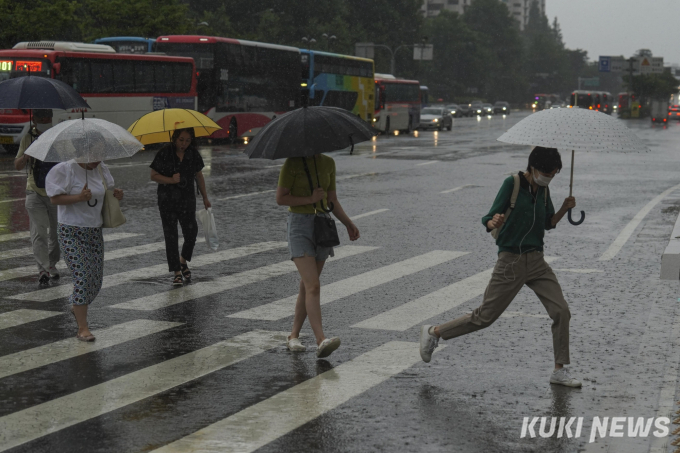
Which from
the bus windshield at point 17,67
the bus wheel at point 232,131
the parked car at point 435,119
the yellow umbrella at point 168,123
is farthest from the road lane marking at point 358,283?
the parked car at point 435,119

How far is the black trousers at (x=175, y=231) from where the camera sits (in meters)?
9.74

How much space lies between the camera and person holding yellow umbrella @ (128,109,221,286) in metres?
9.66

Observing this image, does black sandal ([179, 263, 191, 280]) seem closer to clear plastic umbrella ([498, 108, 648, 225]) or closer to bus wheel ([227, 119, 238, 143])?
clear plastic umbrella ([498, 108, 648, 225])

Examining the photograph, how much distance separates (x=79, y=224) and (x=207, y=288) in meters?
2.39

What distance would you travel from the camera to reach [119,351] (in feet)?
23.4

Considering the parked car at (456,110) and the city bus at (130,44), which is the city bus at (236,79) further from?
the parked car at (456,110)

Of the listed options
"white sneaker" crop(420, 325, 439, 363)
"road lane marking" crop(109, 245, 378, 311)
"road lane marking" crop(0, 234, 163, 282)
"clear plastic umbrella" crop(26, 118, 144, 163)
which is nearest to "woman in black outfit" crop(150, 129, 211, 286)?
"road lane marking" crop(109, 245, 378, 311)

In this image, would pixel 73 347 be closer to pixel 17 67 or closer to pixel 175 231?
pixel 175 231

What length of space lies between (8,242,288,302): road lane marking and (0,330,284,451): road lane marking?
2487 millimetres

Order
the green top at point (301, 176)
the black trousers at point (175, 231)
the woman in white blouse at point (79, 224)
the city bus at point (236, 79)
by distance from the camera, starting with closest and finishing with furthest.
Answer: the green top at point (301, 176) < the woman in white blouse at point (79, 224) < the black trousers at point (175, 231) < the city bus at point (236, 79)

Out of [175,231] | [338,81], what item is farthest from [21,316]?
[338,81]

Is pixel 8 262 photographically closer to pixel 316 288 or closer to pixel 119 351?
pixel 119 351

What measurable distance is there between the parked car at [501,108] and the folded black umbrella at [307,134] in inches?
4077

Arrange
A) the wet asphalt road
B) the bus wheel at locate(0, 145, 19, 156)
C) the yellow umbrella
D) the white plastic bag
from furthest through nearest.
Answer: the bus wheel at locate(0, 145, 19, 156)
the white plastic bag
the yellow umbrella
the wet asphalt road
